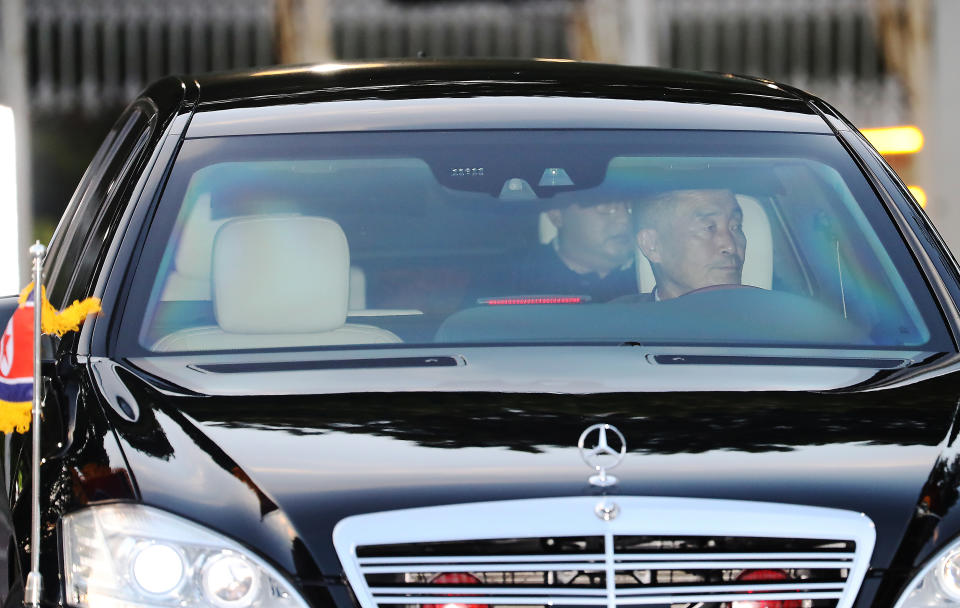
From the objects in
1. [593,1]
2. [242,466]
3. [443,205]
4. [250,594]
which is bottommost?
[250,594]

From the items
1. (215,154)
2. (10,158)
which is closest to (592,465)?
(215,154)

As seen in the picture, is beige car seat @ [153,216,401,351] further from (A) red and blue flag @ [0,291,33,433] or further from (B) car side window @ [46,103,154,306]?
(A) red and blue flag @ [0,291,33,433]

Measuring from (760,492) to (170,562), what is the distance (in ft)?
2.80

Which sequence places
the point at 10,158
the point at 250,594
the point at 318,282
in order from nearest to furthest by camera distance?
the point at 250,594 < the point at 318,282 < the point at 10,158

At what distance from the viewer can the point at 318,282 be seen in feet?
11.0

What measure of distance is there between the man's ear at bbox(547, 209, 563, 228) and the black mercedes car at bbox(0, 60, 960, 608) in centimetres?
3

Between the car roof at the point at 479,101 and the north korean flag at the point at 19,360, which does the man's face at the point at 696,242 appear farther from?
the north korean flag at the point at 19,360

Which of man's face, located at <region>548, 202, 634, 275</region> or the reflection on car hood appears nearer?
the reflection on car hood

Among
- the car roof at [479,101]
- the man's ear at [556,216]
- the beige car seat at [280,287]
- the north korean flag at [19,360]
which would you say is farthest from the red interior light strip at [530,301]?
the north korean flag at [19,360]

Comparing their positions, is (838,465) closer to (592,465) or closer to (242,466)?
(592,465)

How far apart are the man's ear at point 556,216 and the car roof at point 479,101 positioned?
18cm

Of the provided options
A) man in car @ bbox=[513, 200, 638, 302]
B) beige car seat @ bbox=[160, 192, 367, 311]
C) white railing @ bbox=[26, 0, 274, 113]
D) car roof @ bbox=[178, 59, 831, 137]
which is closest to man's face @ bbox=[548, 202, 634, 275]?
man in car @ bbox=[513, 200, 638, 302]

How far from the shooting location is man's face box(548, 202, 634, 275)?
3594 millimetres

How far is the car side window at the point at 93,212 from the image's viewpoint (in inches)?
133
